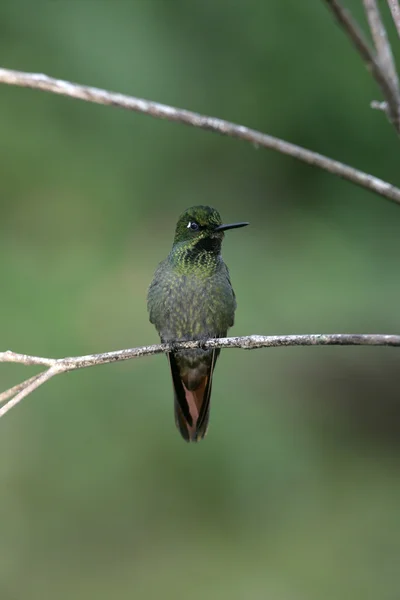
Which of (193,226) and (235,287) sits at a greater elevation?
(235,287)

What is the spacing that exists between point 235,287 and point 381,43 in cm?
599

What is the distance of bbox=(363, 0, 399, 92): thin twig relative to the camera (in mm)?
1165

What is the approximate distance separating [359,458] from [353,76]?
3.93 metres

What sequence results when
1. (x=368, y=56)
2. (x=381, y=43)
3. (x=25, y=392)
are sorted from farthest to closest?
(x=25, y=392) < (x=381, y=43) < (x=368, y=56)

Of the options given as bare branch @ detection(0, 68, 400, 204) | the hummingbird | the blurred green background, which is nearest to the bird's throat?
the hummingbird

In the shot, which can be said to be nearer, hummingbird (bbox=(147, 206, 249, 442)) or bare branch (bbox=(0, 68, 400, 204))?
bare branch (bbox=(0, 68, 400, 204))

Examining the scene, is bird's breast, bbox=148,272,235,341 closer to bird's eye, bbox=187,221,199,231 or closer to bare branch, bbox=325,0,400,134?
bird's eye, bbox=187,221,199,231

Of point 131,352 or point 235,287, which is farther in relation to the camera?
point 235,287

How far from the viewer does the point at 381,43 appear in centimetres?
122

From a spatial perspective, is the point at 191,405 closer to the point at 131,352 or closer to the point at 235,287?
the point at 131,352

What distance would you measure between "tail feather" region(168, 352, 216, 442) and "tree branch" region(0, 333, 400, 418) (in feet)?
2.11

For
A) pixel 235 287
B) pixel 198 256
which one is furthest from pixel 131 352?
pixel 235 287

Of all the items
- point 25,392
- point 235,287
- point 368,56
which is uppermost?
point 235,287

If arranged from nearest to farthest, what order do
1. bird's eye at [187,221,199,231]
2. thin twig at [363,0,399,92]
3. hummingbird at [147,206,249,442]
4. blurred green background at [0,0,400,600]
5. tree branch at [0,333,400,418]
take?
thin twig at [363,0,399,92]
tree branch at [0,333,400,418]
bird's eye at [187,221,199,231]
hummingbird at [147,206,249,442]
blurred green background at [0,0,400,600]
